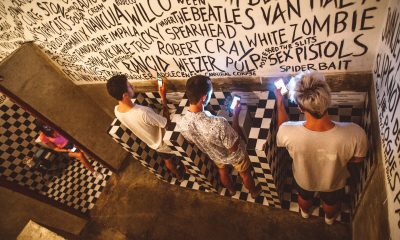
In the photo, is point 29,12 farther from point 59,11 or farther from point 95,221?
point 95,221

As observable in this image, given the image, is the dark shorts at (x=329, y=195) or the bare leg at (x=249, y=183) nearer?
the dark shorts at (x=329, y=195)

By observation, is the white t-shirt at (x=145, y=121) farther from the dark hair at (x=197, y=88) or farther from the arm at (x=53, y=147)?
the arm at (x=53, y=147)

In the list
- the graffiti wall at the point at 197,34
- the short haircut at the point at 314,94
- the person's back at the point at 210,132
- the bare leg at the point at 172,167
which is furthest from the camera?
the bare leg at the point at 172,167

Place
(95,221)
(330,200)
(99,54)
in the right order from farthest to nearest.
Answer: (95,221)
(99,54)
(330,200)

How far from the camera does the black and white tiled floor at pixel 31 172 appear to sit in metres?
5.64

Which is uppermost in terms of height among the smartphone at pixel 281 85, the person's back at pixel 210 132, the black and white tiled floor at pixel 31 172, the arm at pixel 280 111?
the smartphone at pixel 281 85

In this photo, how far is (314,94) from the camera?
226cm

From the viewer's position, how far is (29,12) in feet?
13.7

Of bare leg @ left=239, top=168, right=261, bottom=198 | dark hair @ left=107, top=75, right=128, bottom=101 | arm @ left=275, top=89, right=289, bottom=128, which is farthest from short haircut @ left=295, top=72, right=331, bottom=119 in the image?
dark hair @ left=107, top=75, right=128, bottom=101

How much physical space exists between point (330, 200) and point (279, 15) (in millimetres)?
2096

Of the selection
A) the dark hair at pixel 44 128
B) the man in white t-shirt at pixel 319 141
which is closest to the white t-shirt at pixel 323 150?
the man in white t-shirt at pixel 319 141

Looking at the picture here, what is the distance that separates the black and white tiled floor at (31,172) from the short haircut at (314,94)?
4626 millimetres

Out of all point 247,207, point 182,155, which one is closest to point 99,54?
point 182,155

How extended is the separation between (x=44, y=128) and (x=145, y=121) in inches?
108
